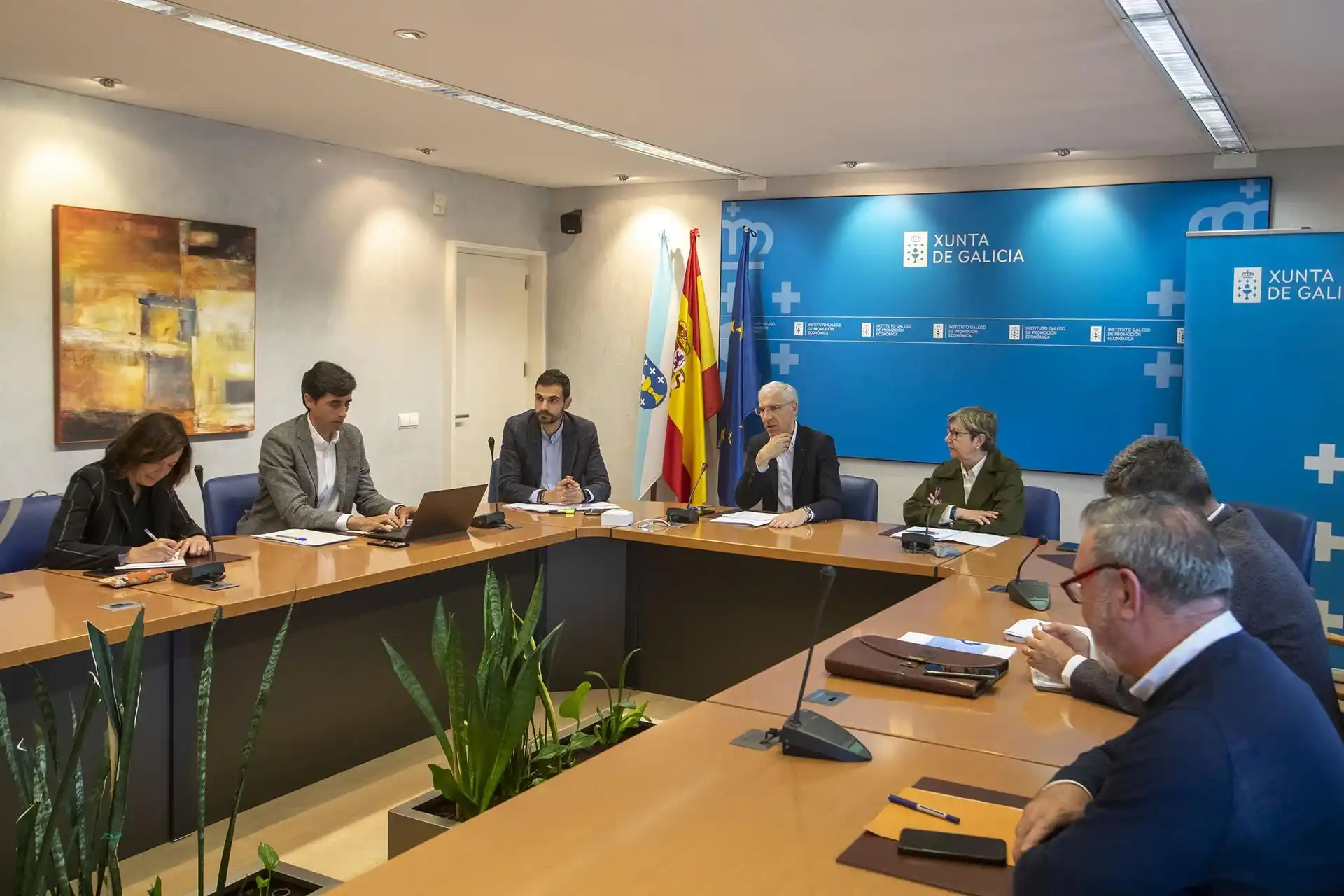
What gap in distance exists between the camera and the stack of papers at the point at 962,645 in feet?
8.29

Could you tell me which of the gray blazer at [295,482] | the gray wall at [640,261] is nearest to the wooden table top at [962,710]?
the gray blazer at [295,482]

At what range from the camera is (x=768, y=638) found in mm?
4078

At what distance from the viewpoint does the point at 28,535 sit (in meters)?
3.34

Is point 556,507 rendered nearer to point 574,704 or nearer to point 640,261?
point 574,704

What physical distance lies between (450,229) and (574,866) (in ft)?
19.2

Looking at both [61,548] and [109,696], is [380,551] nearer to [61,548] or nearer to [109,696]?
[61,548]

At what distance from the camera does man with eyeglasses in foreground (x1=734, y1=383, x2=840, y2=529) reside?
180 inches

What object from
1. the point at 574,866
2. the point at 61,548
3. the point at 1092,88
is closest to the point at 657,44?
the point at 1092,88

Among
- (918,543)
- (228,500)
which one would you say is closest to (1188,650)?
(918,543)

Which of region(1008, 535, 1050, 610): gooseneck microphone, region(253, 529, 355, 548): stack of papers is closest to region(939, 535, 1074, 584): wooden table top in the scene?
region(1008, 535, 1050, 610): gooseneck microphone

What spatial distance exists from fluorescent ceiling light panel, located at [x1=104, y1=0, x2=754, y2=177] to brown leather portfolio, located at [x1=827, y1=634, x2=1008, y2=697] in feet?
9.73

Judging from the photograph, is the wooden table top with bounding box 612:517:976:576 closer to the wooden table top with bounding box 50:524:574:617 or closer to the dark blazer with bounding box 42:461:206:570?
Result: the wooden table top with bounding box 50:524:574:617

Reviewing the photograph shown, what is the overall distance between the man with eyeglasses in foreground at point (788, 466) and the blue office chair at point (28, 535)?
262 centimetres

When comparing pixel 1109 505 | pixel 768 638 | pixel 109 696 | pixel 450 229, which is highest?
pixel 450 229
